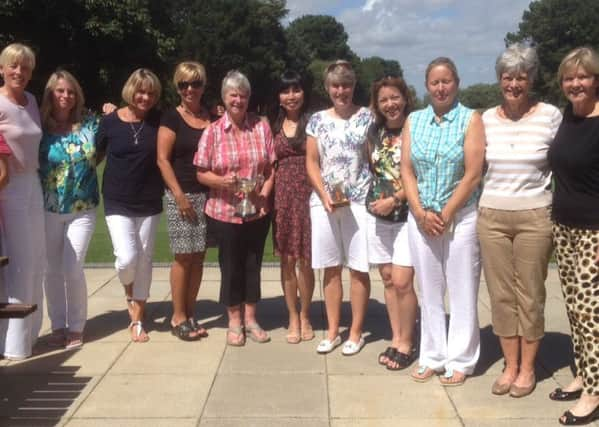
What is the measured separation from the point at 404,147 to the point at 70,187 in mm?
2643

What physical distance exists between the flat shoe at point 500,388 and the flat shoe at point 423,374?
0.45 m

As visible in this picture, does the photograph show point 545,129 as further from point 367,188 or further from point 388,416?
point 388,416

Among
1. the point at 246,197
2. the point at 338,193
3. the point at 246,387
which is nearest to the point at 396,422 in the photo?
the point at 246,387

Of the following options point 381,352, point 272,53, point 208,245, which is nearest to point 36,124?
point 208,245

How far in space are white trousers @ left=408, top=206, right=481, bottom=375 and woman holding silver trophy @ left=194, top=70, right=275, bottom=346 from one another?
136 cm

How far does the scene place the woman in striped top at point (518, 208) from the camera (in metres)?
4.50

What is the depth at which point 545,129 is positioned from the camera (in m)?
4.49

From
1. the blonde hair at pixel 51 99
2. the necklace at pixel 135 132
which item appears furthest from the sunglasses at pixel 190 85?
the blonde hair at pixel 51 99

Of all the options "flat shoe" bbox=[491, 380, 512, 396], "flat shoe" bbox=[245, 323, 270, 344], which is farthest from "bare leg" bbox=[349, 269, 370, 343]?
"flat shoe" bbox=[491, 380, 512, 396]

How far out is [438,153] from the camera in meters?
4.73

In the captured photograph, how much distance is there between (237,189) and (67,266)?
5.01 feet

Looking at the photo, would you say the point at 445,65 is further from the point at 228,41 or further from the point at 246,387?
the point at 228,41

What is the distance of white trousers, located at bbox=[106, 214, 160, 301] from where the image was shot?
583cm

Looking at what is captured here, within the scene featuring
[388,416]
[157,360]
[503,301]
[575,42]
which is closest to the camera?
[388,416]
